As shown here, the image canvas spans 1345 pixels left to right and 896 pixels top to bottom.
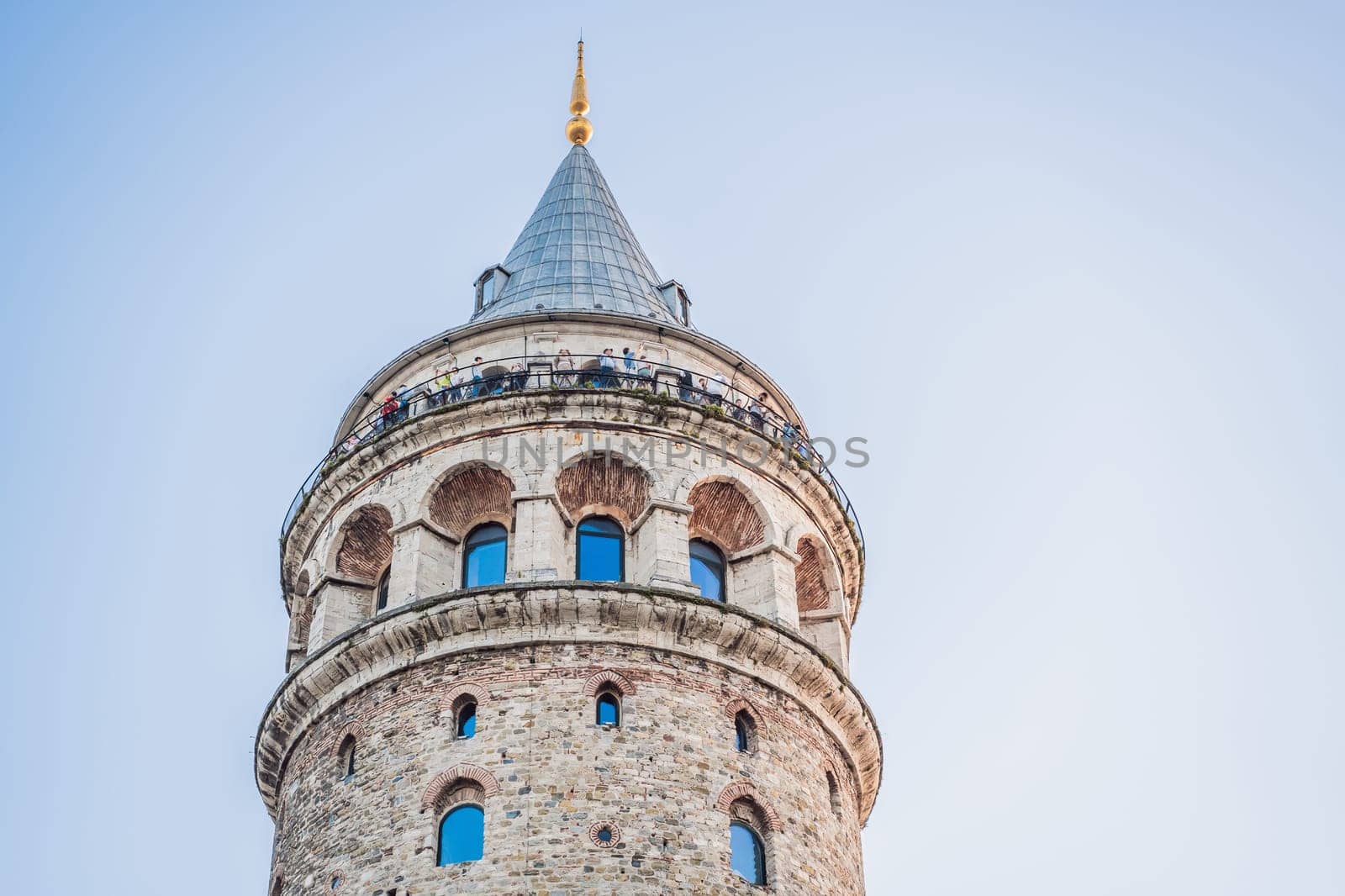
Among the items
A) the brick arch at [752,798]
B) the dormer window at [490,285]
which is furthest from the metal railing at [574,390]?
the brick arch at [752,798]

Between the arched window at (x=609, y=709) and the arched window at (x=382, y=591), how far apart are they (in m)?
5.54

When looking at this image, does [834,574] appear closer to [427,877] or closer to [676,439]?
[676,439]

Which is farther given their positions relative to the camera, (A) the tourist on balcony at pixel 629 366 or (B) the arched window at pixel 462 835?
(A) the tourist on balcony at pixel 629 366

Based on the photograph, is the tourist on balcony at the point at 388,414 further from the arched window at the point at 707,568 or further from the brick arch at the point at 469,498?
the arched window at the point at 707,568

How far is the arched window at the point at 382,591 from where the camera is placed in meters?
32.8

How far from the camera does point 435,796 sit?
27516 millimetres

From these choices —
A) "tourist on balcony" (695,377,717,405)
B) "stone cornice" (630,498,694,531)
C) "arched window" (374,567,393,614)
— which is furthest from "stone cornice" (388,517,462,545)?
"tourist on balcony" (695,377,717,405)

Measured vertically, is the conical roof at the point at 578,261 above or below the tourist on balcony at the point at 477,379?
above

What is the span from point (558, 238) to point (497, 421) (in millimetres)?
8853

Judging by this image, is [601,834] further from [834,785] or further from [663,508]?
[663,508]

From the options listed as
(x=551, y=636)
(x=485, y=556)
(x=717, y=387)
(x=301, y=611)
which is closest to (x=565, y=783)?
(x=551, y=636)

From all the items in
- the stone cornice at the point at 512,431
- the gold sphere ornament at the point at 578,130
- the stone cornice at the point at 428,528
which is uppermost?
the gold sphere ornament at the point at 578,130

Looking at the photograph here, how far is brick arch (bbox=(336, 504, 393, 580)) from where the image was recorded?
33.3m

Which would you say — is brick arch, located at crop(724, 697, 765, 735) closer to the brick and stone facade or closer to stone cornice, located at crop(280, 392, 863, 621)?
the brick and stone facade
